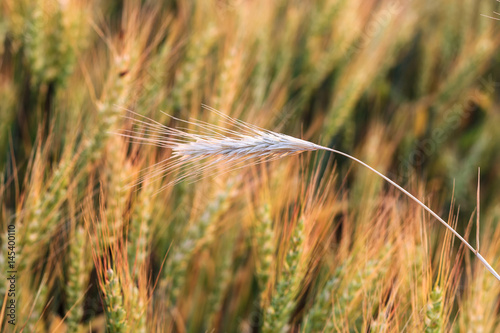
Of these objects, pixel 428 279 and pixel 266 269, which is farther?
pixel 266 269

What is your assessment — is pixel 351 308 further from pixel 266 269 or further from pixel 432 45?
pixel 432 45

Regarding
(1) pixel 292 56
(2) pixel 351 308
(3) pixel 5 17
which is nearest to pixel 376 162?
(1) pixel 292 56

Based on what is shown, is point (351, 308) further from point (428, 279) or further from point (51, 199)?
point (51, 199)

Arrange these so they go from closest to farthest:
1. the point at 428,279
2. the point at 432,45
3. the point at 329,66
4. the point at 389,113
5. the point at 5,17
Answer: the point at 428,279 < the point at 5,17 < the point at 329,66 < the point at 389,113 < the point at 432,45

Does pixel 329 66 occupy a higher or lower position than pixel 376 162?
higher

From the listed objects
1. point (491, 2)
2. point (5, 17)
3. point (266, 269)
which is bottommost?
point (266, 269)

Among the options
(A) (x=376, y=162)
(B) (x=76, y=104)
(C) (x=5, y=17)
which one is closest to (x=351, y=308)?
(A) (x=376, y=162)

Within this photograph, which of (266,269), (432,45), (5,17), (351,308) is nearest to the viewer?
(351,308)
